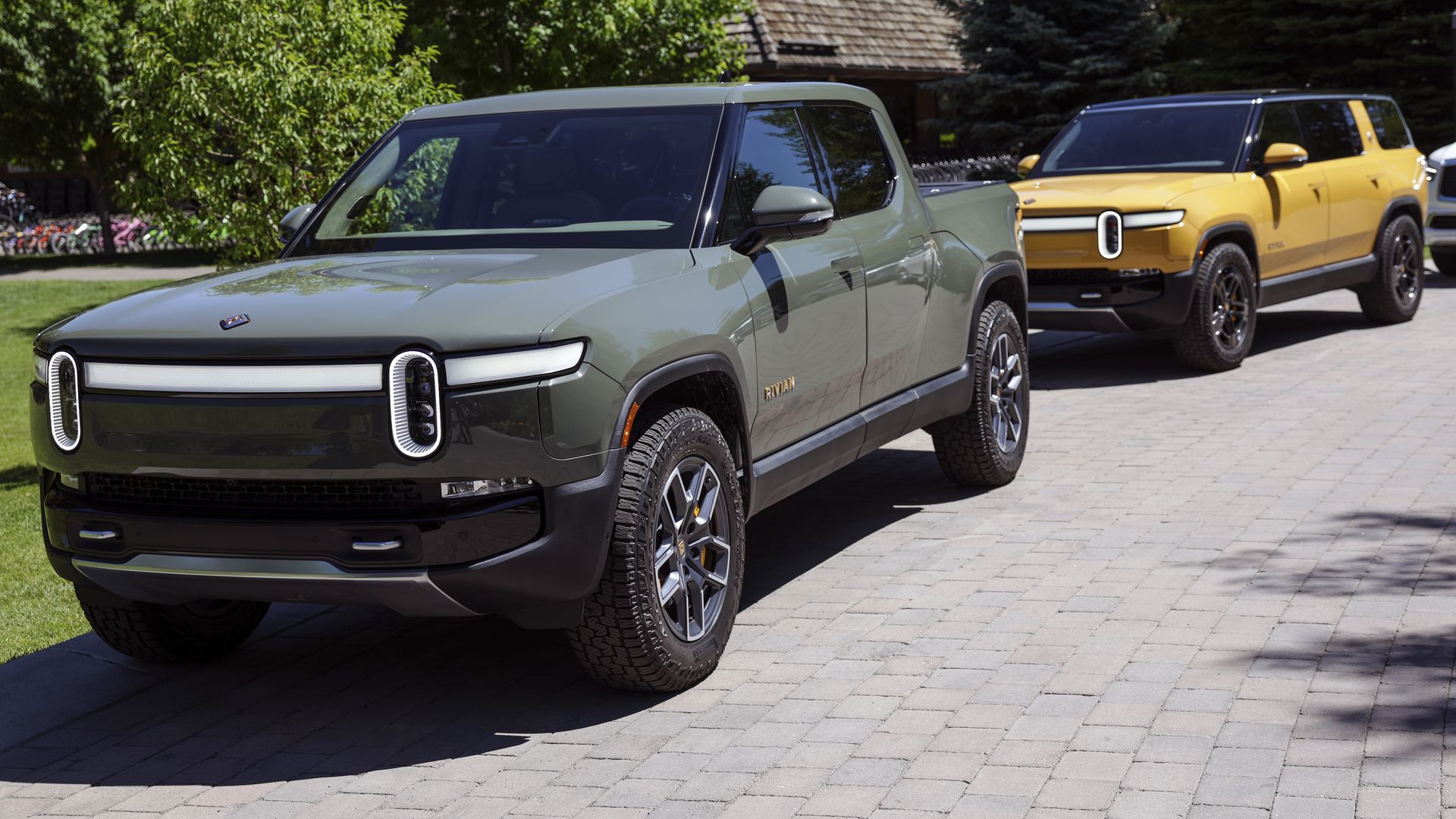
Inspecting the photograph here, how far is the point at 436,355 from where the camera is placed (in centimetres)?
444

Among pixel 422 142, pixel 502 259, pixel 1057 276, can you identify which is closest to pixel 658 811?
pixel 502 259

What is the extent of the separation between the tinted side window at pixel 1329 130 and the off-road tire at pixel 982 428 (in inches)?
229

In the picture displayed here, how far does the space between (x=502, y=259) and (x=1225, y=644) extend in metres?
2.70

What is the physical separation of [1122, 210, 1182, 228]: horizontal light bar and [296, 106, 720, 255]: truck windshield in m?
5.70

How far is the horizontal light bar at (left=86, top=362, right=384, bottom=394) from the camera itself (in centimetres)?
445

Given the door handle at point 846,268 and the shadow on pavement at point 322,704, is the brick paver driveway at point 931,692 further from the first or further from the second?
the door handle at point 846,268

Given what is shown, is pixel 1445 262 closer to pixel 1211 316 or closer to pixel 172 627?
pixel 1211 316

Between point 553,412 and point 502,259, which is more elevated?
point 502,259

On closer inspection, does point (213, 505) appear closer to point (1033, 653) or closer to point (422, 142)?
point (422, 142)

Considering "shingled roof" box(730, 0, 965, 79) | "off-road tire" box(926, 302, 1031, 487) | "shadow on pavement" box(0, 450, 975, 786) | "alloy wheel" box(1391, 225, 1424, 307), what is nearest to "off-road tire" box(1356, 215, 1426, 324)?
"alloy wheel" box(1391, 225, 1424, 307)

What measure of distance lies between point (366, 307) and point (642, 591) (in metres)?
1.16

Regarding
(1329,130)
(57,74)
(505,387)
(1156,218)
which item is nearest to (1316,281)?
(1329,130)

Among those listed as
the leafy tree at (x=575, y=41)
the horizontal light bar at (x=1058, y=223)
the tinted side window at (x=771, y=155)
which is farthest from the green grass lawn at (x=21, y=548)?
the horizontal light bar at (x=1058, y=223)

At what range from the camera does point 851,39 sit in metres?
30.0
